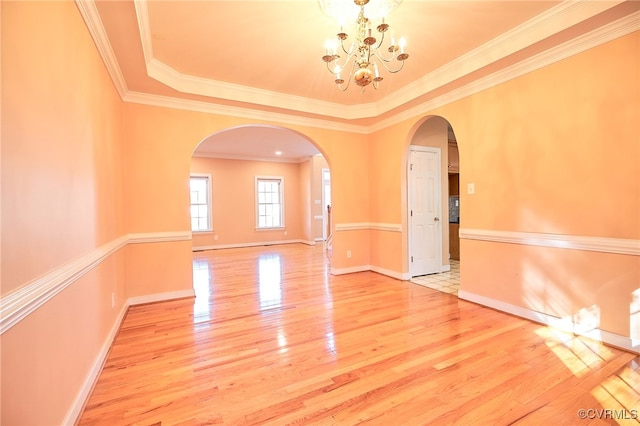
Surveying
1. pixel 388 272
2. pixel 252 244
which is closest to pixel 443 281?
pixel 388 272

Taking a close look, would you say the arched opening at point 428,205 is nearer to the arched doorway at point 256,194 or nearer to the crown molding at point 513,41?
the crown molding at point 513,41

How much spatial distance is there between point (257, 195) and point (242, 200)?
0.50 meters

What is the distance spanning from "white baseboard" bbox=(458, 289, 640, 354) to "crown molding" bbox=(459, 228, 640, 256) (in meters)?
0.69

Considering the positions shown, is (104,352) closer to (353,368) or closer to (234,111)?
(353,368)

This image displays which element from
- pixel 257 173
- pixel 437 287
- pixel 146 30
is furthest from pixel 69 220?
pixel 257 173

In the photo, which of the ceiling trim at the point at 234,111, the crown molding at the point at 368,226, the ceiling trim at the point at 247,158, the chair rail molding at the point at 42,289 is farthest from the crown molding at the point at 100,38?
the ceiling trim at the point at 247,158

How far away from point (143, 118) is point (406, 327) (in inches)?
153

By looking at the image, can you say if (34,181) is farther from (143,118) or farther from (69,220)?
(143,118)

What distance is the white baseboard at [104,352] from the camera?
1.57 m

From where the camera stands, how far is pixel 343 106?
4.42 metres

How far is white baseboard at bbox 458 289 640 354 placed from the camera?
2.23m

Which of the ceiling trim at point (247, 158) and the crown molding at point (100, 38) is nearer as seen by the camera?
the crown molding at point (100, 38)

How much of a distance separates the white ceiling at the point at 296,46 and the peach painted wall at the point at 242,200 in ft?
15.1

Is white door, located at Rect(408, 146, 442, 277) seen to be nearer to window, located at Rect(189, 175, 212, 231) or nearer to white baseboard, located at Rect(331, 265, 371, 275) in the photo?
white baseboard, located at Rect(331, 265, 371, 275)
